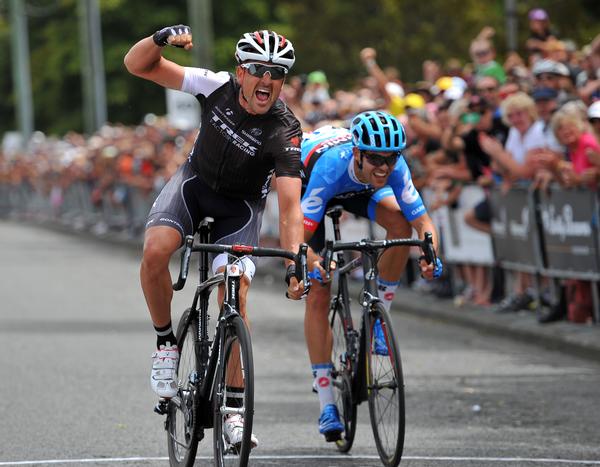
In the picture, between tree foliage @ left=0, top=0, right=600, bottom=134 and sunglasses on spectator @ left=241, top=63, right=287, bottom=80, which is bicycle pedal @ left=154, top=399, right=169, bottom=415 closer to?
sunglasses on spectator @ left=241, top=63, right=287, bottom=80

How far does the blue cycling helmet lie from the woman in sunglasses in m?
0.69

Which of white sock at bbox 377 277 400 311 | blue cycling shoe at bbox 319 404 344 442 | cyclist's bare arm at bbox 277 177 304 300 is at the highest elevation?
cyclist's bare arm at bbox 277 177 304 300

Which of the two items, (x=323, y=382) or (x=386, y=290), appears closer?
(x=323, y=382)

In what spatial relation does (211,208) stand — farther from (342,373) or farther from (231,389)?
(342,373)

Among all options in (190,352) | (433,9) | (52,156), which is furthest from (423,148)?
(433,9)

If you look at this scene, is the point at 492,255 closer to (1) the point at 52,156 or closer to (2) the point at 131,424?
(2) the point at 131,424

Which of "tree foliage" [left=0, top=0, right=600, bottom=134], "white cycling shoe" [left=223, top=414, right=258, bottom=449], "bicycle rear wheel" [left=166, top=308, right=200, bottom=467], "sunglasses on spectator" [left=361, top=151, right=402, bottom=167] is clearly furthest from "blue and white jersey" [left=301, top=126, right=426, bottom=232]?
"tree foliage" [left=0, top=0, right=600, bottom=134]

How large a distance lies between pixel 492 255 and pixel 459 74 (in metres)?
4.14

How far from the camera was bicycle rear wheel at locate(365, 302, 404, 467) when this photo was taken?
7.55m

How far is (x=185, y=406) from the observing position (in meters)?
Result: 7.39

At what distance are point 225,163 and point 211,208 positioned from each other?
0.93 feet

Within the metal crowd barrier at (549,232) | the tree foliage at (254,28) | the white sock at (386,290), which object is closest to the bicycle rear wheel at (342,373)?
the white sock at (386,290)

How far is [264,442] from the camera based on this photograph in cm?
862

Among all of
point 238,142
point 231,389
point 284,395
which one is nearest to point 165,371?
point 231,389
